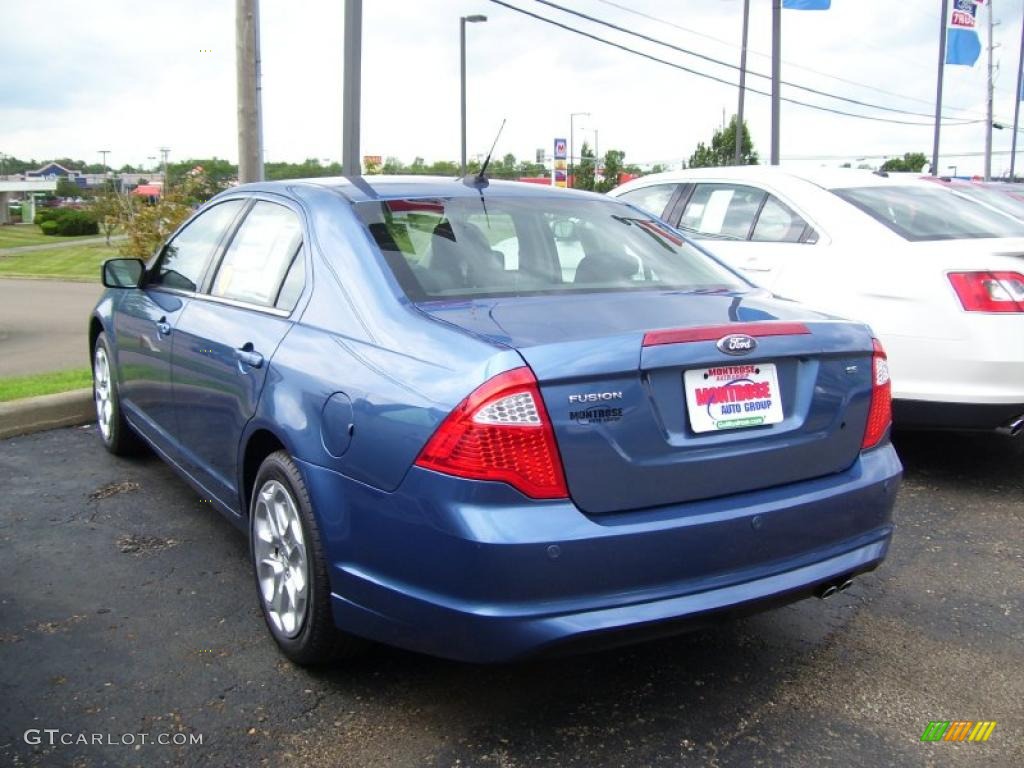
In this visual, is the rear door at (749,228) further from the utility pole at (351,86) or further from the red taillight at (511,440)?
the utility pole at (351,86)

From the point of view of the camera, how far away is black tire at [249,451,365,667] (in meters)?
2.88

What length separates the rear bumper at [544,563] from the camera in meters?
2.43

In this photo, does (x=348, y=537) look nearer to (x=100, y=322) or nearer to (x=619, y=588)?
(x=619, y=588)

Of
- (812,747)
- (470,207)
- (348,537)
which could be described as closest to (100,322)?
(470,207)

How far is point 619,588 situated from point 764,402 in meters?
0.69

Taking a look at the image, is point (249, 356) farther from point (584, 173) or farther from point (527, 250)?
point (584, 173)

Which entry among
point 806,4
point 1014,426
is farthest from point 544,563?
point 806,4

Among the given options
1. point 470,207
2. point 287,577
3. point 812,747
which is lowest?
point 812,747

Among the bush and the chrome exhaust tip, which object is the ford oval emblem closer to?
the chrome exhaust tip

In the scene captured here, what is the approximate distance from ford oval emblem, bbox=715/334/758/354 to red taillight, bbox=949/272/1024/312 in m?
2.75

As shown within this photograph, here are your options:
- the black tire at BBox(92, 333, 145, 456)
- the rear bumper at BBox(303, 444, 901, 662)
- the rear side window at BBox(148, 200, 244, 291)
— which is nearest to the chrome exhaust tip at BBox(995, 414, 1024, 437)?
the rear bumper at BBox(303, 444, 901, 662)

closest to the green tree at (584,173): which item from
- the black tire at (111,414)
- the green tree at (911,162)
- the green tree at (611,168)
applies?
the green tree at (611,168)

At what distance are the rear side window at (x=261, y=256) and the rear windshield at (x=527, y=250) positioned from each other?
0.36 m

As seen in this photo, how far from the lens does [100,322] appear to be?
557 centimetres
